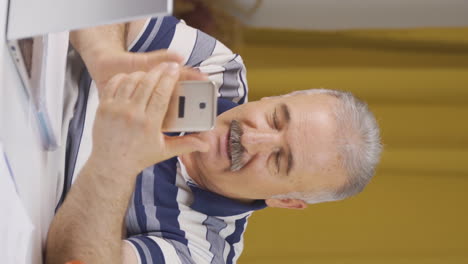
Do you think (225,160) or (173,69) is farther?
(225,160)

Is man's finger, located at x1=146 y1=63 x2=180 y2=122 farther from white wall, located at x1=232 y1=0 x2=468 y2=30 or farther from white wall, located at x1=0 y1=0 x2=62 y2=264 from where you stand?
white wall, located at x1=232 y1=0 x2=468 y2=30

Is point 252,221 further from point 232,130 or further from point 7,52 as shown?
point 7,52

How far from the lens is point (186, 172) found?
3.33 feet

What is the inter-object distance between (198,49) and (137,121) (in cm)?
45

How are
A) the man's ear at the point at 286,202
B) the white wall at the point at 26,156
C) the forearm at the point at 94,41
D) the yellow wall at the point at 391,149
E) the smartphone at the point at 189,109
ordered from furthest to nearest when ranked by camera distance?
the yellow wall at the point at 391,149 → the man's ear at the point at 286,202 → the forearm at the point at 94,41 → the smartphone at the point at 189,109 → the white wall at the point at 26,156

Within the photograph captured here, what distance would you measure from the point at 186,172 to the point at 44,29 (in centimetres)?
55

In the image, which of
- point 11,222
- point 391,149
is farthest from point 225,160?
point 391,149

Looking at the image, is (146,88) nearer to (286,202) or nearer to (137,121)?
(137,121)

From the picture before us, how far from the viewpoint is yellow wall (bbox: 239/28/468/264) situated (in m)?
1.45

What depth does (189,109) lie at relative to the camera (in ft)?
2.08

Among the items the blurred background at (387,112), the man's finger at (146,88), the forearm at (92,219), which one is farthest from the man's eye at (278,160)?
the blurred background at (387,112)

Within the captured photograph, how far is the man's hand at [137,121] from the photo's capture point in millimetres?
594

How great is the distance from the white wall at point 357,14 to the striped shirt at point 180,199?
0.60m

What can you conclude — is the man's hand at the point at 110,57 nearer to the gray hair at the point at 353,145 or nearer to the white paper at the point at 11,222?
the white paper at the point at 11,222
